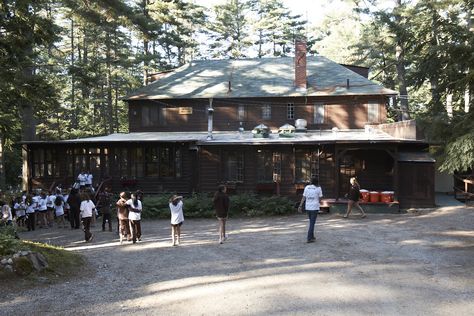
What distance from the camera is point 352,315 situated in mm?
6680

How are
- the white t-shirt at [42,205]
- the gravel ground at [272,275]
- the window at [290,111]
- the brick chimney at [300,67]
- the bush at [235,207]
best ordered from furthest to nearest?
the brick chimney at [300,67]
the window at [290,111]
the bush at [235,207]
the white t-shirt at [42,205]
the gravel ground at [272,275]

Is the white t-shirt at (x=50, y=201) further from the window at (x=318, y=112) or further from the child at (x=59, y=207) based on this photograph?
the window at (x=318, y=112)

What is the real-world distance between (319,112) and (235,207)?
391 inches

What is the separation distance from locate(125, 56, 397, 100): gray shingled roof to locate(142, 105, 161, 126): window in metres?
0.81

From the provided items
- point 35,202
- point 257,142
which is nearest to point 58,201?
point 35,202

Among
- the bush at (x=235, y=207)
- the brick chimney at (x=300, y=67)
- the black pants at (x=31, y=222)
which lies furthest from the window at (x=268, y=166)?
the black pants at (x=31, y=222)

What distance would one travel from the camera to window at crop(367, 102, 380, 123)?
26266 mm

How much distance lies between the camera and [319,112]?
2691 centimetres

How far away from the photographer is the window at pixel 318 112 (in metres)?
26.8

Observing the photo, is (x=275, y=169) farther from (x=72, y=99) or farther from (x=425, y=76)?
(x=72, y=99)

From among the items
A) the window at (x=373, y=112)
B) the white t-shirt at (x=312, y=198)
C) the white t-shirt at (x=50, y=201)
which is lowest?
the white t-shirt at (x=50, y=201)

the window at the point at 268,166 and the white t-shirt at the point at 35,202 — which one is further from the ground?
the window at the point at 268,166

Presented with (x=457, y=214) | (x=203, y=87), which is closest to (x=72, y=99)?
(x=203, y=87)

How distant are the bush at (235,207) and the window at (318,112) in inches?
330
